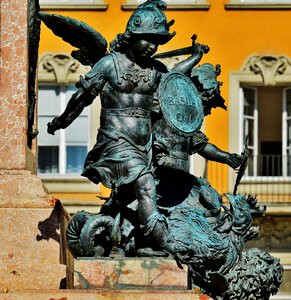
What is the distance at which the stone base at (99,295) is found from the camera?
15734 mm

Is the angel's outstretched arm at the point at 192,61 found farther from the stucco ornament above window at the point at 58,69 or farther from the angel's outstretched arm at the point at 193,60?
the stucco ornament above window at the point at 58,69

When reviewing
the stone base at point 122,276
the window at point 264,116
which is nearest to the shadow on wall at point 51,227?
the stone base at point 122,276

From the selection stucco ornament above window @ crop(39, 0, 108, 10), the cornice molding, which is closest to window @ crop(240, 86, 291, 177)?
the cornice molding

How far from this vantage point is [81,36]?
17484 millimetres

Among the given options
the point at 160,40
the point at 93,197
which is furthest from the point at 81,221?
the point at 93,197

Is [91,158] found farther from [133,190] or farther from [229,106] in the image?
[229,106]

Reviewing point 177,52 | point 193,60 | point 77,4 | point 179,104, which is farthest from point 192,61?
point 77,4

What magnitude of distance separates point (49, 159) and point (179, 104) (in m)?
22.8

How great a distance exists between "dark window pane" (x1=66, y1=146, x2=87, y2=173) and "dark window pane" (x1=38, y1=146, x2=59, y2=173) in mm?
235

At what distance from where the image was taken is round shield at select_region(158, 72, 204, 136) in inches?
675

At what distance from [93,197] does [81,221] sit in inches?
900

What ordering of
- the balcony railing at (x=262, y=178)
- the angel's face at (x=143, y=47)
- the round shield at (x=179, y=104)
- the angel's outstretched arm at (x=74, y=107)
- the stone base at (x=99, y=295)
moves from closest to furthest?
the stone base at (x=99, y=295)
the angel's face at (x=143, y=47)
the angel's outstretched arm at (x=74, y=107)
the round shield at (x=179, y=104)
the balcony railing at (x=262, y=178)

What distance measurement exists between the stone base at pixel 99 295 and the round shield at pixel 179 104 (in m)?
1.87

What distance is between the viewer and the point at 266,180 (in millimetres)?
40031
